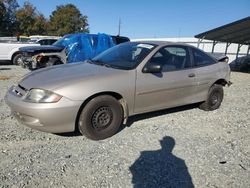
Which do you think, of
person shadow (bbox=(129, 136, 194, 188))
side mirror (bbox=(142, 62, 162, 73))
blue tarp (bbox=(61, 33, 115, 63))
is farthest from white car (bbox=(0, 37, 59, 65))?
person shadow (bbox=(129, 136, 194, 188))

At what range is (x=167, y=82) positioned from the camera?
528 cm

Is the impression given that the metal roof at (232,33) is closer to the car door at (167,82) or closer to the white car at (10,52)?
the car door at (167,82)

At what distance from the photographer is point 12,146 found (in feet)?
13.9

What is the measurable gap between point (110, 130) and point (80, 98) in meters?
0.79

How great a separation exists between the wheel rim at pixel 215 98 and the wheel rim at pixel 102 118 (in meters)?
2.85

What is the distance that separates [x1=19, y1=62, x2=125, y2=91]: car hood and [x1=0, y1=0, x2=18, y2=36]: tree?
43683mm

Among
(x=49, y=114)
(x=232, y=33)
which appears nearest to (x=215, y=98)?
(x=49, y=114)

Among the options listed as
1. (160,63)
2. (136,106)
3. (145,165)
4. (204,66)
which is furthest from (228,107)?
(145,165)

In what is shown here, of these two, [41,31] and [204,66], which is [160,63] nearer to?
[204,66]

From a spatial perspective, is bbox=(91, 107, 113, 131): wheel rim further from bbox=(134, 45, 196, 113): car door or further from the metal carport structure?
the metal carport structure

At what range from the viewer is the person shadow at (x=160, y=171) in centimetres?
340

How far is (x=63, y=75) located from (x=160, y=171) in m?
2.09

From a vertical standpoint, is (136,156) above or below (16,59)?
below

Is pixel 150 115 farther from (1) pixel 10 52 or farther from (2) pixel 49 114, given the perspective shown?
(1) pixel 10 52
